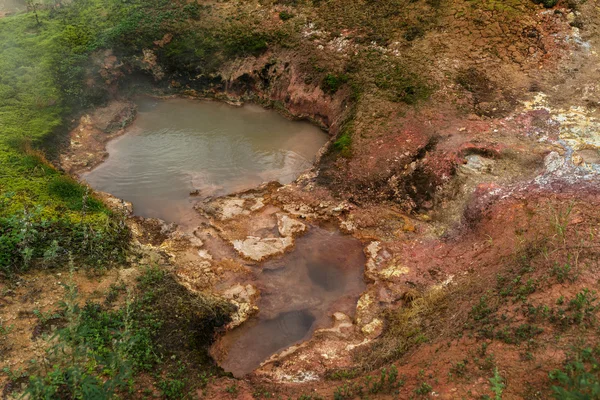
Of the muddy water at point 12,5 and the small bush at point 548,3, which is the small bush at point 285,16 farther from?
the muddy water at point 12,5

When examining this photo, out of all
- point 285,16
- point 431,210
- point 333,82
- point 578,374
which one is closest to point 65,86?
point 285,16

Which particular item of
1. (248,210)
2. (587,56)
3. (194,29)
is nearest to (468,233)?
(248,210)

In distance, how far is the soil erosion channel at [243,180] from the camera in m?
11.7

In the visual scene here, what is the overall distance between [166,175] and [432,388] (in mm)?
12529

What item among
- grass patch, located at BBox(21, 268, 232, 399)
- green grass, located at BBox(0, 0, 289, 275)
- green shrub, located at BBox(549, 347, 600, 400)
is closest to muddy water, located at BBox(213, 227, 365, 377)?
grass patch, located at BBox(21, 268, 232, 399)

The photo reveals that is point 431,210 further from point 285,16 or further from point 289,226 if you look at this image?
point 285,16

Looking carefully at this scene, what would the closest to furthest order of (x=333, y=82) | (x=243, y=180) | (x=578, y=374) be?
1. (x=578, y=374)
2. (x=243, y=180)
3. (x=333, y=82)

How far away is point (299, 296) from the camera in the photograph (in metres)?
12.5

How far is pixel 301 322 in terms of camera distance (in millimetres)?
11820

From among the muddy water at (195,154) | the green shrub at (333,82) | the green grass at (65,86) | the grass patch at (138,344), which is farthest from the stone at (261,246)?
the green shrub at (333,82)

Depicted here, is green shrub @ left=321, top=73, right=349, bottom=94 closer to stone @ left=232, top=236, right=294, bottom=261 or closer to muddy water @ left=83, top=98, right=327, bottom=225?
muddy water @ left=83, top=98, right=327, bottom=225

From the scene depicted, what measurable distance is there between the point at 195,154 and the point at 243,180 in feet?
8.73

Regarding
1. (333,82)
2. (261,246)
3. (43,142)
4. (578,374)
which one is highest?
(333,82)

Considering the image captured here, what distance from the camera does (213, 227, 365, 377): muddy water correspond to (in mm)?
11086
